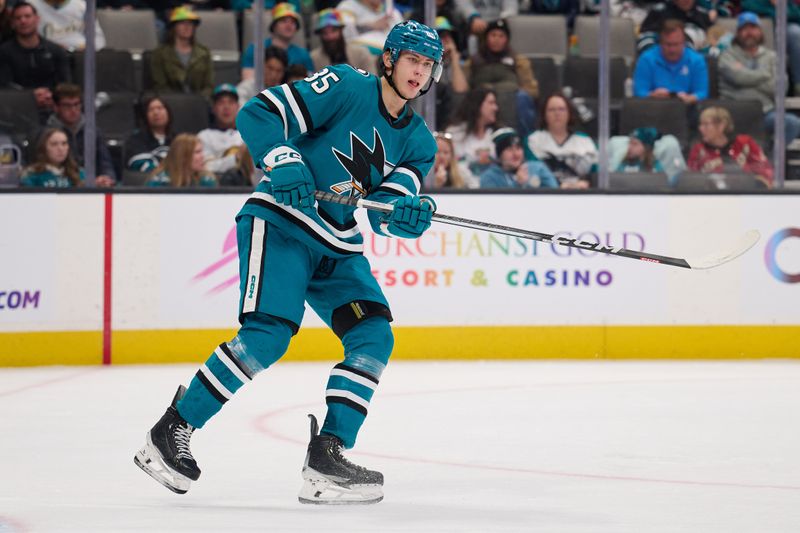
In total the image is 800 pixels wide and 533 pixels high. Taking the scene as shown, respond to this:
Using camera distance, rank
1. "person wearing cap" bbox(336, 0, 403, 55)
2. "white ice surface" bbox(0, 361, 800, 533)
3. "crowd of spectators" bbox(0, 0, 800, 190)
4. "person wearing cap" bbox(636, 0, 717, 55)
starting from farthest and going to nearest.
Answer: "person wearing cap" bbox(636, 0, 717, 55), "person wearing cap" bbox(336, 0, 403, 55), "crowd of spectators" bbox(0, 0, 800, 190), "white ice surface" bbox(0, 361, 800, 533)

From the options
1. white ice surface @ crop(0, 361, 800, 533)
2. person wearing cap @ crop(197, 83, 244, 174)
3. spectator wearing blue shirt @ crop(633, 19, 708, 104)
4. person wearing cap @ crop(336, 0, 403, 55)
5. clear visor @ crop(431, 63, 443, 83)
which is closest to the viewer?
white ice surface @ crop(0, 361, 800, 533)

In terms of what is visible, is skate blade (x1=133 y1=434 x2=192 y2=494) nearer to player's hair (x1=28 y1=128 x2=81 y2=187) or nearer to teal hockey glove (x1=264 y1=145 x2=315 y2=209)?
teal hockey glove (x1=264 y1=145 x2=315 y2=209)

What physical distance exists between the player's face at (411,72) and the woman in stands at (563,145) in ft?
10.6

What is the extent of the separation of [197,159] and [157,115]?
10.3 inches

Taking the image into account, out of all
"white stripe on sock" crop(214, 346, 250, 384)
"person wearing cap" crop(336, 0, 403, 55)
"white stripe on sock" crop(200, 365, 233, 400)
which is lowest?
"white stripe on sock" crop(200, 365, 233, 400)

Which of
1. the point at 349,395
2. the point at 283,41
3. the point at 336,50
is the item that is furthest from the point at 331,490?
the point at 336,50

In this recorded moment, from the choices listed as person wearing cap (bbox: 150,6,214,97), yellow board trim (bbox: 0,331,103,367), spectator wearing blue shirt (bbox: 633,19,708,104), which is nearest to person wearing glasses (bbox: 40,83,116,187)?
person wearing cap (bbox: 150,6,214,97)

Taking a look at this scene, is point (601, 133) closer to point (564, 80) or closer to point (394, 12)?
point (564, 80)

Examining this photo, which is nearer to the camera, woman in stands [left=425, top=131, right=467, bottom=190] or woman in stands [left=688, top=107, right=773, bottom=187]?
woman in stands [left=425, top=131, right=467, bottom=190]

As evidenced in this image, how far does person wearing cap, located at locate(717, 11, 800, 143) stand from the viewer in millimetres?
6598

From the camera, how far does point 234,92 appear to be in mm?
6301

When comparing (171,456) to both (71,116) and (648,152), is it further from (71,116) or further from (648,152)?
(648,152)

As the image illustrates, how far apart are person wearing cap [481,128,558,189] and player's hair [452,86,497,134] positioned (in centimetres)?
12

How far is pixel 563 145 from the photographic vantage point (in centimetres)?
652
